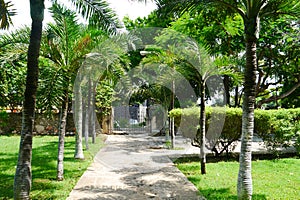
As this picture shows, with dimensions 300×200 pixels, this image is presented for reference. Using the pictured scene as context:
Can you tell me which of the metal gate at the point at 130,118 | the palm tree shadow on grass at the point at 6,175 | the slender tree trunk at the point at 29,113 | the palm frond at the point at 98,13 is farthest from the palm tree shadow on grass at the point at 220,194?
the metal gate at the point at 130,118

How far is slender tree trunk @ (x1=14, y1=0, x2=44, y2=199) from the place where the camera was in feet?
13.8

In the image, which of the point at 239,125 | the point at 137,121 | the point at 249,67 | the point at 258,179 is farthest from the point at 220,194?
the point at 137,121

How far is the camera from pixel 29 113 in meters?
4.32

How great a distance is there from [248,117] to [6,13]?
4668 millimetres

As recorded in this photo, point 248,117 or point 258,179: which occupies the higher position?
point 248,117

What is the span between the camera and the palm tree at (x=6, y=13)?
4852mm

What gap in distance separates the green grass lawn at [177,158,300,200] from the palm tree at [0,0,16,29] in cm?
512

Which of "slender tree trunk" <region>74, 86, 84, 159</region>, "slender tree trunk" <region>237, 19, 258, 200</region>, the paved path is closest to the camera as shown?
"slender tree trunk" <region>237, 19, 258, 200</region>

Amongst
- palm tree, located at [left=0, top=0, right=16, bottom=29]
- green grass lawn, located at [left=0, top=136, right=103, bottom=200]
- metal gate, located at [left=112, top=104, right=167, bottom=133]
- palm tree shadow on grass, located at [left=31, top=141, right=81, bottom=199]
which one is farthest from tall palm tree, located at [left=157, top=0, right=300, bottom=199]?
metal gate, located at [left=112, top=104, right=167, bottom=133]

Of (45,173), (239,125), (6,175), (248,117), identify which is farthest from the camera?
(239,125)

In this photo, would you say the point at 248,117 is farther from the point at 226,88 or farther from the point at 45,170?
the point at 226,88

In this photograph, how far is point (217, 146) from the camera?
10.8 meters

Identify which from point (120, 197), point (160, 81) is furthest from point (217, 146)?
point (120, 197)

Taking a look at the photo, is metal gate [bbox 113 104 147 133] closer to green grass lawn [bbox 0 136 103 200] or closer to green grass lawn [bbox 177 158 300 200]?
green grass lawn [bbox 0 136 103 200]
